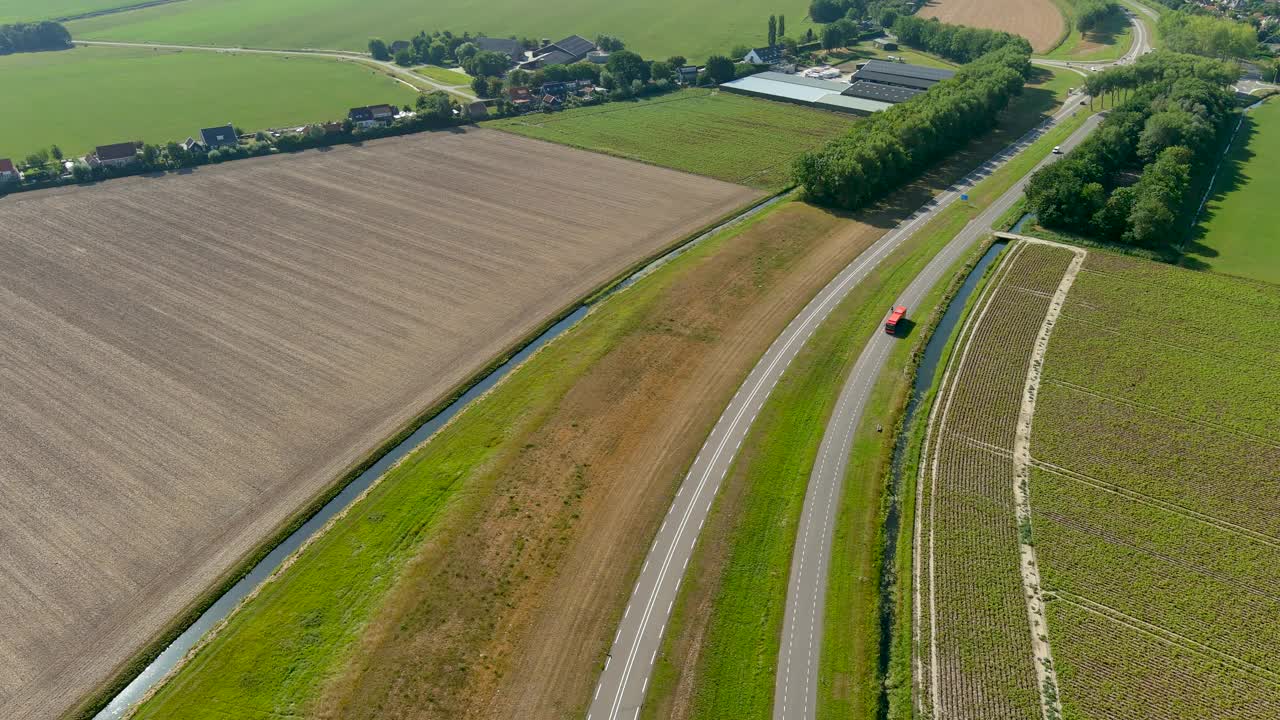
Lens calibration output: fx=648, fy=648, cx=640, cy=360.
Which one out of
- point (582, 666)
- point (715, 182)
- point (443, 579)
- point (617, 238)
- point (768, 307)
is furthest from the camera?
point (715, 182)

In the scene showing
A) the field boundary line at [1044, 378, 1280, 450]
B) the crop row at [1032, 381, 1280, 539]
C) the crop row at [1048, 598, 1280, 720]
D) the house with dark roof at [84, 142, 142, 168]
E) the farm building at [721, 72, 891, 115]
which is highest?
the farm building at [721, 72, 891, 115]

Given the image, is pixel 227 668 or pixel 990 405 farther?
pixel 990 405

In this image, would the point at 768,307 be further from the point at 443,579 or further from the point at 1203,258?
the point at 1203,258

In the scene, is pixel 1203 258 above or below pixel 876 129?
below

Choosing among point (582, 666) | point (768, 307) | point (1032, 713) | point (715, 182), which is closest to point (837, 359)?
point (768, 307)

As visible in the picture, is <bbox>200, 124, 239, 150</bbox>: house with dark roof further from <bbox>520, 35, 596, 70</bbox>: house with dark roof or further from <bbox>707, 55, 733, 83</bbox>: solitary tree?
<bbox>707, 55, 733, 83</bbox>: solitary tree

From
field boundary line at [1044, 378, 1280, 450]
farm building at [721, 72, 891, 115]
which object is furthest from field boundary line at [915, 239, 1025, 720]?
farm building at [721, 72, 891, 115]

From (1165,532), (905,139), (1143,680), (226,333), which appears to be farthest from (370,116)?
(1143,680)
